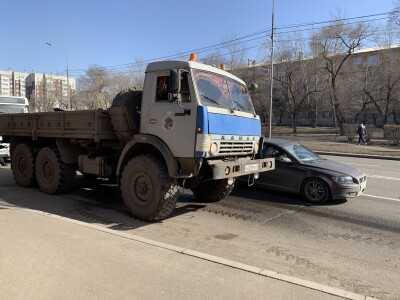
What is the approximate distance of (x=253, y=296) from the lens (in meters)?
3.77

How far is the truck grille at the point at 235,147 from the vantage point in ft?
21.4

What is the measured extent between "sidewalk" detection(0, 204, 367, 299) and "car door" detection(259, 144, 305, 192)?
4453mm

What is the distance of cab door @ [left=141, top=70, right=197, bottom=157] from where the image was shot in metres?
6.24

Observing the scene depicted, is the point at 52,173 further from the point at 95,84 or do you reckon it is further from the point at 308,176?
the point at 95,84

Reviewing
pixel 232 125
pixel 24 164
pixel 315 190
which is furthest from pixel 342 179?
pixel 24 164

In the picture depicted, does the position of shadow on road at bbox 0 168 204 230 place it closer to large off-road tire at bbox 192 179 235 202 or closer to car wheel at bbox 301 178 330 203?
large off-road tire at bbox 192 179 235 202

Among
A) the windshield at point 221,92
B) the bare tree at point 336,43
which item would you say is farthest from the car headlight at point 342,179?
the bare tree at point 336,43

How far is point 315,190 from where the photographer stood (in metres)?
8.41

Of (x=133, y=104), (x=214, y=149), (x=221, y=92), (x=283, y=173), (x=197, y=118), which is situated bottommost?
(x=283, y=173)

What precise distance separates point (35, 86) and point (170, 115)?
96058 millimetres

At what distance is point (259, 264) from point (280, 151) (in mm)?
4715

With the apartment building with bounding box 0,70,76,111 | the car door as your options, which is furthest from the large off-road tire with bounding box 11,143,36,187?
the apartment building with bounding box 0,70,76,111

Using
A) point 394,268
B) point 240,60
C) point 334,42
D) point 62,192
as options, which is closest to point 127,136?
point 62,192

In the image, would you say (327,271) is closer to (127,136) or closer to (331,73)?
(127,136)
